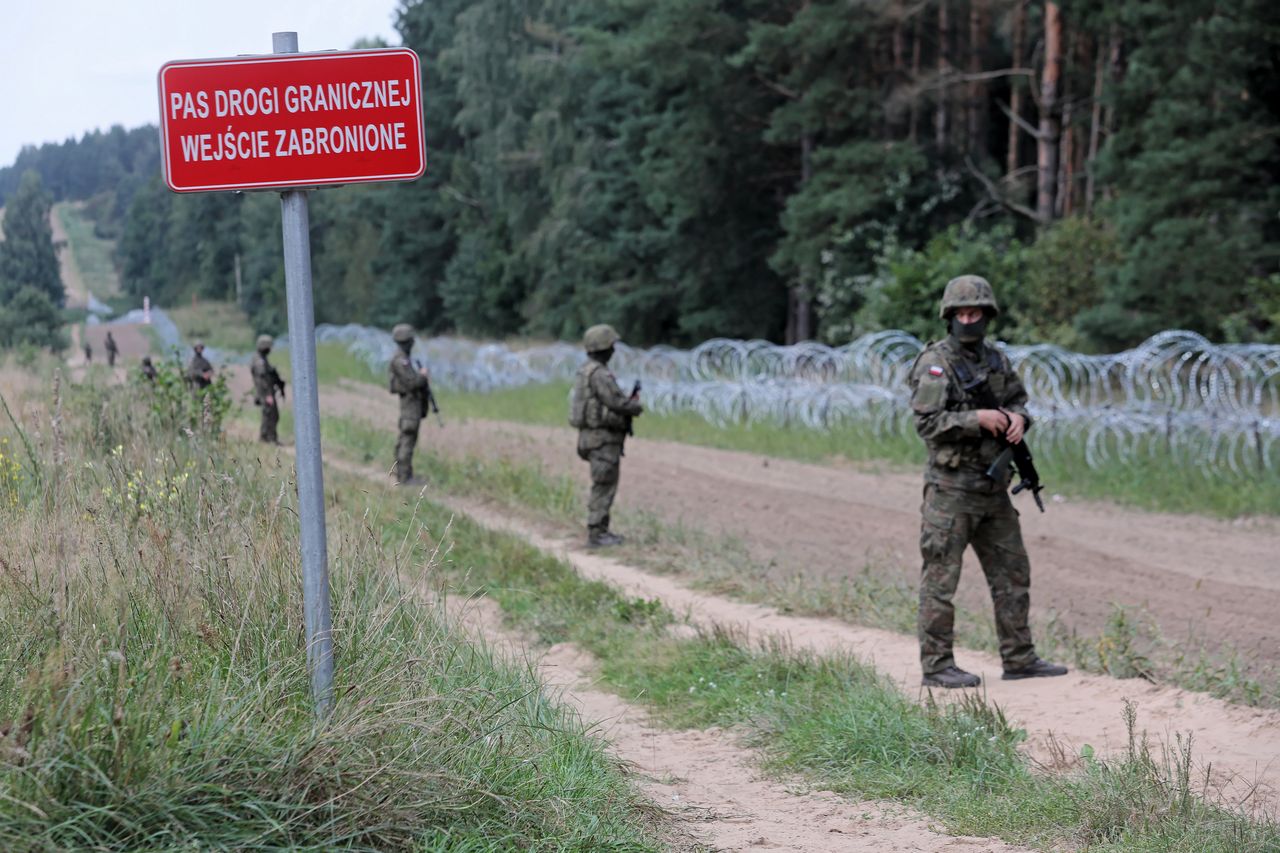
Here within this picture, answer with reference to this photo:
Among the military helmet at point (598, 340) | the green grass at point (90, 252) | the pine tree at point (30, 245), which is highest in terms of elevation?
the green grass at point (90, 252)

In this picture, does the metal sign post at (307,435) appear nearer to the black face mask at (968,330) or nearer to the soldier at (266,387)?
the black face mask at (968,330)

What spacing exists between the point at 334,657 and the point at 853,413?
1549 cm

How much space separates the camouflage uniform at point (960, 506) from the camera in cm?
663

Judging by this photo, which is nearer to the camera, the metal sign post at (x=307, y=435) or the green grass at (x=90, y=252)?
the metal sign post at (x=307, y=435)

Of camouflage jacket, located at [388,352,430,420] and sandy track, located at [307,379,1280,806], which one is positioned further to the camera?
camouflage jacket, located at [388,352,430,420]

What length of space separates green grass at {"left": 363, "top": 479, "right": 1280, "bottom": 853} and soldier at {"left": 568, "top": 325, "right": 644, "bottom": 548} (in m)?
2.64

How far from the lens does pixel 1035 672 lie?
22.1 ft

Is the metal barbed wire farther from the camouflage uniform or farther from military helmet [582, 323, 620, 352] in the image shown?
the camouflage uniform

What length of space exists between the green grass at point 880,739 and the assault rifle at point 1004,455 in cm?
116

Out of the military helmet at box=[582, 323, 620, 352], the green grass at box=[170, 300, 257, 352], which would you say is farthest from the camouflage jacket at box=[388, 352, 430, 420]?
the green grass at box=[170, 300, 257, 352]

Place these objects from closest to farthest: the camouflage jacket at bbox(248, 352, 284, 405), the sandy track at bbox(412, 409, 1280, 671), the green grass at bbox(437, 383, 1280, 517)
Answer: the sandy track at bbox(412, 409, 1280, 671)
the green grass at bbox(437, 383, 1280, 517)
the camouflage jacket at bbox(248, 352, 284, 405)

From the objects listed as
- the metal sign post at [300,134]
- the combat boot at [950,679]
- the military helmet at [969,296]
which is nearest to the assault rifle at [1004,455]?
the military helmet at [969,296]

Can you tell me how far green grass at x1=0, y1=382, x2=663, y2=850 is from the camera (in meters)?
3.07

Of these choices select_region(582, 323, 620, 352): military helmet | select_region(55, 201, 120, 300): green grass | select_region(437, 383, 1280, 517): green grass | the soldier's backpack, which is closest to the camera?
select_region(582, 323, 620, 352): military helmet
